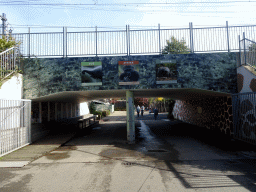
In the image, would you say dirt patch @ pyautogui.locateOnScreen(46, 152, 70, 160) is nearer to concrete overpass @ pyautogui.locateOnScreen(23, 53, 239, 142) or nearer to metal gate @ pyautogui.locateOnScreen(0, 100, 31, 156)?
metal gate @ pyautogui.locateOnScreen(0, 100, 31, 156)

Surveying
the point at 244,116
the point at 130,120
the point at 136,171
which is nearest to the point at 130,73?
the point at 130,120

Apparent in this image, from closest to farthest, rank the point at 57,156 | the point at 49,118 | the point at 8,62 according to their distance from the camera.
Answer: the point at 57,156
the point at 8,62
the point at 49,118

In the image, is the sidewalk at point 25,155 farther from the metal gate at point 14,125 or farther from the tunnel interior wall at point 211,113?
the tunnel interior wall at point 211,113

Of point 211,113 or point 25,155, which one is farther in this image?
point 211,113

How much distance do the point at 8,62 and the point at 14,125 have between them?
335 centimetres

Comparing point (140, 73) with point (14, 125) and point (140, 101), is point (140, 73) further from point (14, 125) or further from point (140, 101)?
point (140, 101)

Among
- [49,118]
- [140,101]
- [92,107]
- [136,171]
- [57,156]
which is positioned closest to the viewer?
[136,171]

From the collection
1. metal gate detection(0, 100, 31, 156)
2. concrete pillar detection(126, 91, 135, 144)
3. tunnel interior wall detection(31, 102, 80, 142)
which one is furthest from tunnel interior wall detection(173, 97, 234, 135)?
metal gate detection(0, 100, 31, 156)

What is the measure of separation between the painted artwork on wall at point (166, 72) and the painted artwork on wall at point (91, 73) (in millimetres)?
3102

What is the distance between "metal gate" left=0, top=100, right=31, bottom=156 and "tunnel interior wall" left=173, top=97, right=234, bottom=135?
11088 millimetres

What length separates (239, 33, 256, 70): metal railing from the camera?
31.8 ft

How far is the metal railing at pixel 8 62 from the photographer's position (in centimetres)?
930

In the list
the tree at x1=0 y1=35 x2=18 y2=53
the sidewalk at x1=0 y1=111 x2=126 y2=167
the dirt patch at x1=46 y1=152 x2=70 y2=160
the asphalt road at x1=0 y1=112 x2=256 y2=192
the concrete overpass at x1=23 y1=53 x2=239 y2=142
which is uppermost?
the tree at x1=0 y1=35 x2=18 y2=53

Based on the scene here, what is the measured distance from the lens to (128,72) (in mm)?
10438
